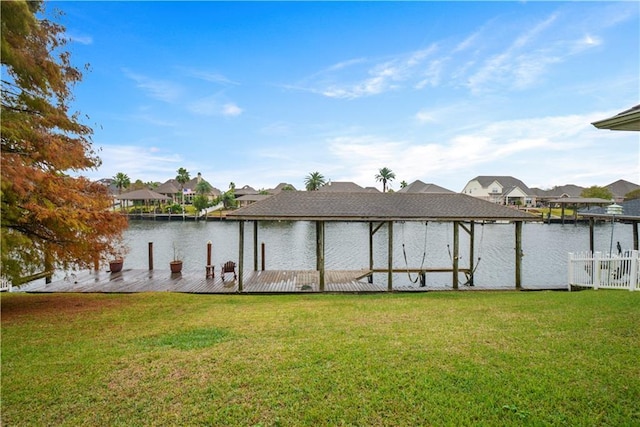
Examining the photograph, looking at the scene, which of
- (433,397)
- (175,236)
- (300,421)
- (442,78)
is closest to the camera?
(300,421)

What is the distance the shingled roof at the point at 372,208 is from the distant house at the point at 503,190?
65.2 m

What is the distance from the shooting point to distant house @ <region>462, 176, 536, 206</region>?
70312mm

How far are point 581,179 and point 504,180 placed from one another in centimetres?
2146

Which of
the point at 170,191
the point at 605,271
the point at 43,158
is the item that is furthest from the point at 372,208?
the point at 170,191

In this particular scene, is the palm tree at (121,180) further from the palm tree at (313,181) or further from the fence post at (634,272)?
the fence post at (634,272)

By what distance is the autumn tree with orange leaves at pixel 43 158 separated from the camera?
703 centimetres

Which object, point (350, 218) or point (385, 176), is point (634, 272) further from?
point (385, 176)

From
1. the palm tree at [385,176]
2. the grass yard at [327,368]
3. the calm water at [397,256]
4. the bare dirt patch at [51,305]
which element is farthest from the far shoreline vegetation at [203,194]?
the grass yard at [327,368]

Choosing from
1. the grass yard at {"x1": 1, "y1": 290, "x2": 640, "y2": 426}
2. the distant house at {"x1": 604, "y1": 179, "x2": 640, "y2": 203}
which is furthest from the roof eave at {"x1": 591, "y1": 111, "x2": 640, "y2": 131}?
the distant house at {"x1": 604, "y1": 179, "x2": 640, "y2": 203}

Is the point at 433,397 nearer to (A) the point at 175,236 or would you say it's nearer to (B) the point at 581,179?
(A) the point at 175,236

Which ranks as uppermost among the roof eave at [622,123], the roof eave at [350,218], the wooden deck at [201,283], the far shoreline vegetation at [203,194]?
the far shoreline vegetation at [203,194]

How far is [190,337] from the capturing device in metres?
5.96

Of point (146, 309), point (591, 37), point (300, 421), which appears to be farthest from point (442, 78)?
point (300, 421)

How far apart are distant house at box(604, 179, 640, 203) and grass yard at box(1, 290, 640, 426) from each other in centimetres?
8688
